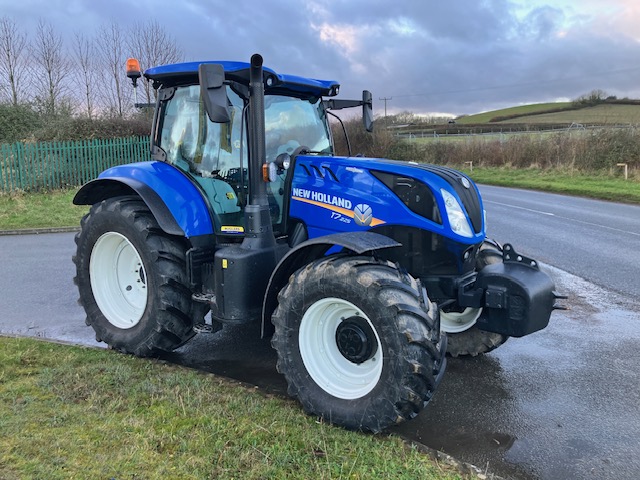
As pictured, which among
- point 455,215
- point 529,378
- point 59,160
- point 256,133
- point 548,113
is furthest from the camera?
point 548,113

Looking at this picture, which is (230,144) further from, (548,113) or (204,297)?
(548,113)

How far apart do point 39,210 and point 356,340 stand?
13971mm

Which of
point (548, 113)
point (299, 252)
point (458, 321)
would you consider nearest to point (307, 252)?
point (299, 252)

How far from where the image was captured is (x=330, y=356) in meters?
3.61

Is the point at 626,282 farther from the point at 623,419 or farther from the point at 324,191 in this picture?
the point at 324,191

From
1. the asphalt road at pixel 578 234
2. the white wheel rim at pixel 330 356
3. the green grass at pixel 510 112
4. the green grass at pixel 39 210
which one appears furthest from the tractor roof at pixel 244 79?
the green grass at pixel 510 112

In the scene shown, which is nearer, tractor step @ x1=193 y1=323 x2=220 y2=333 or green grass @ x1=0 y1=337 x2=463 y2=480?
green grass @ x1=0 y1=337 x2=463 y2=480

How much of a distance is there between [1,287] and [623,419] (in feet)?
24.2

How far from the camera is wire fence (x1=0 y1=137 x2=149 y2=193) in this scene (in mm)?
16859

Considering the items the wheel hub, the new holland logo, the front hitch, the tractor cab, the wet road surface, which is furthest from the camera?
the tractor cab

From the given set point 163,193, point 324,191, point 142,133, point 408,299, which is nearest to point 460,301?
point 408,299

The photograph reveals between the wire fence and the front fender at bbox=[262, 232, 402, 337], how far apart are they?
15916 mm

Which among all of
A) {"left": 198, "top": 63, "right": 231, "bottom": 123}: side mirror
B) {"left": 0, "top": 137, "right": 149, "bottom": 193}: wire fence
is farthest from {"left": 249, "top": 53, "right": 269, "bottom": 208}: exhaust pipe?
{"left": 0, "top": 137, "right": 149, "bottom": 193}: wire fence

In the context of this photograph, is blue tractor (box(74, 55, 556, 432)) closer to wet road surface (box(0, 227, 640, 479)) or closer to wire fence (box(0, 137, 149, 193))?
wet road surface (box(0, 227, 640, 479))
